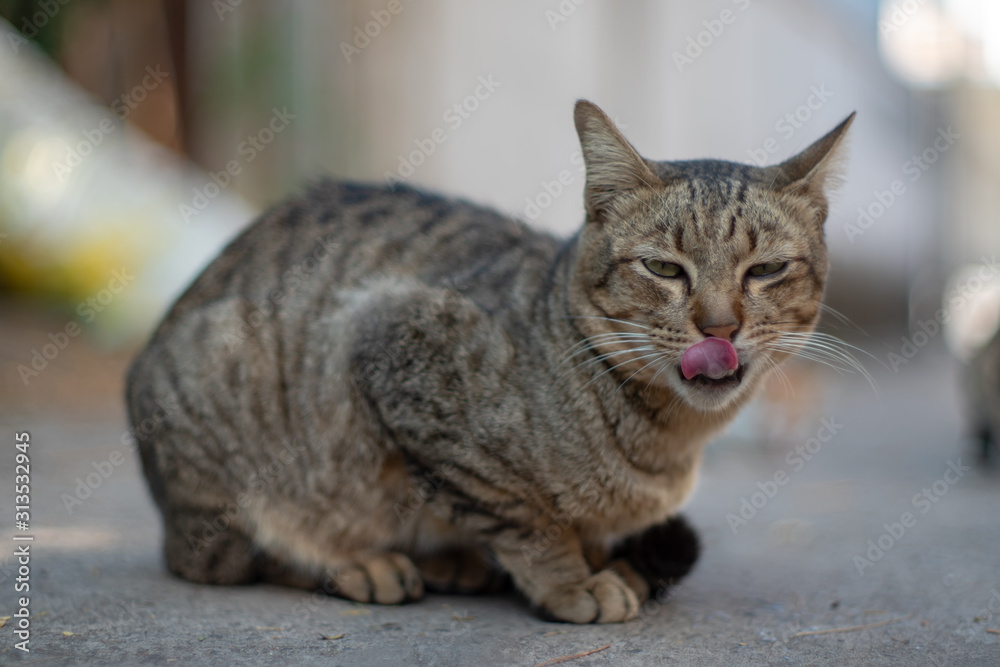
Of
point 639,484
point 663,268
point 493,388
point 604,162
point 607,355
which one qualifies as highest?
point 604,162

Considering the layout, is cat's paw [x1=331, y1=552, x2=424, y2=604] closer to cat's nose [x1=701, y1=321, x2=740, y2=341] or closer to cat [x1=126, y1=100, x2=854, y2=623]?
cat [x1=126, y1=100, x2=854, y2=623]

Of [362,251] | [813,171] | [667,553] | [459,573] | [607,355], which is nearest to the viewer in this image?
[607,355]

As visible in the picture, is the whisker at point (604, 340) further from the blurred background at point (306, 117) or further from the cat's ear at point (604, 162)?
the blurred background at point (306, 117)

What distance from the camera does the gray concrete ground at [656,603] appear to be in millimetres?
2006

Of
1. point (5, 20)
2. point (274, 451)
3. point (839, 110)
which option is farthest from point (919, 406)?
point (5, 20)

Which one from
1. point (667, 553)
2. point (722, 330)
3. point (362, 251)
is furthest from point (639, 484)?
point (362, 251)

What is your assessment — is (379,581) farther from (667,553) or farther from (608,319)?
(608,319)

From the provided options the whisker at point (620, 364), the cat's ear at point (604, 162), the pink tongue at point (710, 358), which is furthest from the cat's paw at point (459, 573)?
the cat's ear at point (604, 162)

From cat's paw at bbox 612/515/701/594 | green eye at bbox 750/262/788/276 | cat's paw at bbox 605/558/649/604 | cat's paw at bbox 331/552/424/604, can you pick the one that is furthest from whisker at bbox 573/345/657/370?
cat's paw at bbox 331/552/424/604

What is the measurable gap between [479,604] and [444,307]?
87 cm

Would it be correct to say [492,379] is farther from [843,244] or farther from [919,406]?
[843,244]

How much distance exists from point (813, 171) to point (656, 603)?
4.29 feet

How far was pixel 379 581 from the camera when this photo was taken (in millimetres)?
2480

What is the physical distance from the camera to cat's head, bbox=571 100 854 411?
214cm
